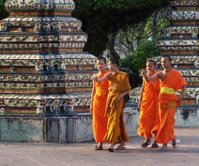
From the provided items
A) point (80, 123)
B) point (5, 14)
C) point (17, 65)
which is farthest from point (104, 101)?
point (5, 14)

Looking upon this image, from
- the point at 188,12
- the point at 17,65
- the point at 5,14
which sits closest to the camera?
the point at 17,65

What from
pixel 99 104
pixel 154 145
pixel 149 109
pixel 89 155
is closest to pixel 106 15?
pixel 149 109

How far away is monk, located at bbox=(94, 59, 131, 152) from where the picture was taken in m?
15.6

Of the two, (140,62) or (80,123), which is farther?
(140,62)

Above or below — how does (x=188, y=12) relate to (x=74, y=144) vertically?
above

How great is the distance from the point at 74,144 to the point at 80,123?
0.46 meters

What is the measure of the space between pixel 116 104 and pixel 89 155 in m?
1.14

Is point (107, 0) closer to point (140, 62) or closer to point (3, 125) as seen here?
point (140, 62)

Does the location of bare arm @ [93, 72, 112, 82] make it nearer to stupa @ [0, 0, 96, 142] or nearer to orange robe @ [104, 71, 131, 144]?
orange robe @ [104, 71, 131, 144]

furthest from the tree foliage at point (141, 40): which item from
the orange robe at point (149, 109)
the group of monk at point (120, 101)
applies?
the group of monk at point (120, 101)

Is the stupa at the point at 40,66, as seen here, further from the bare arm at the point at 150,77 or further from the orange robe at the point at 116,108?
the bare arm at the point at 150,77

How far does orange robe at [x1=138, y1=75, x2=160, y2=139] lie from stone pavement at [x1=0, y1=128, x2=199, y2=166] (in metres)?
0.34

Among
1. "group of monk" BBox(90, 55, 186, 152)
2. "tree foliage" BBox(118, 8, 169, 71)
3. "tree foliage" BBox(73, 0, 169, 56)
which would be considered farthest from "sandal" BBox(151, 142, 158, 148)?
"tree foliage" BBox(73, 0, 169, 56)

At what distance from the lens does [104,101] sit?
16078mm
